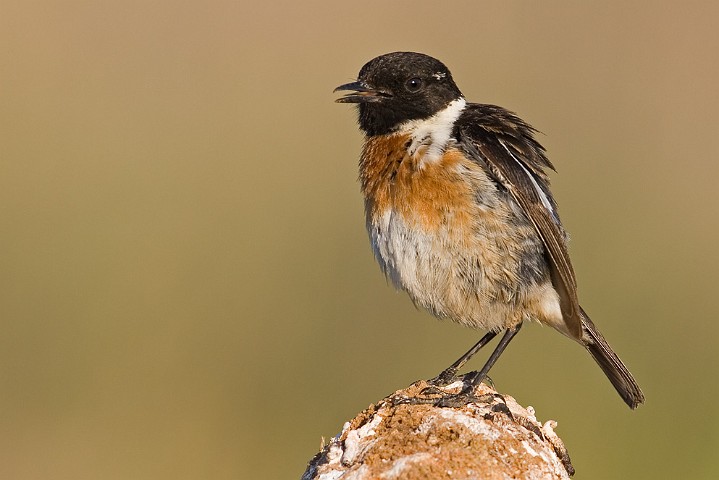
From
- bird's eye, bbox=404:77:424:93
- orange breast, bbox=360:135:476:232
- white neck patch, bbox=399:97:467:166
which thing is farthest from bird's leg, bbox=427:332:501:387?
bird's eye, bbox=404:77:424:93

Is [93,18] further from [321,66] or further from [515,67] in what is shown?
[515,67]

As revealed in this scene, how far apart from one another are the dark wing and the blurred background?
1.55 m

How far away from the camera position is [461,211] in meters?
5.59

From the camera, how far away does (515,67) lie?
1317 centimetres

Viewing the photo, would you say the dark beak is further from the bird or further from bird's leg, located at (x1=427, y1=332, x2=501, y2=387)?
bird's leg, located at (x1=427, y1=332, x2=501, y2=387)

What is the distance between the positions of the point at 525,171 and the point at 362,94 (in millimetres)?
989

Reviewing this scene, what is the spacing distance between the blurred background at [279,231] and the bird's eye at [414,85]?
42.7 inches

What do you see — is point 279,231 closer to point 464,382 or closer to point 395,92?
point 395,92

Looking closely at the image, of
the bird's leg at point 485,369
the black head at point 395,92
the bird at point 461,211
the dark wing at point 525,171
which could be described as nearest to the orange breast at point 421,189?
the bird at point 461,211

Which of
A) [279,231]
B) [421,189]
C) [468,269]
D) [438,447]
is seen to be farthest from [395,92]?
[279,231]

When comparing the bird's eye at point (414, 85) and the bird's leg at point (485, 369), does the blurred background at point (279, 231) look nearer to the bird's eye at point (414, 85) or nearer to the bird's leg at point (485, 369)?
the bird's eye at point (414, 85)

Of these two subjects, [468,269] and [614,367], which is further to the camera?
[614,367]

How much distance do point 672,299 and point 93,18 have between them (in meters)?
7.88

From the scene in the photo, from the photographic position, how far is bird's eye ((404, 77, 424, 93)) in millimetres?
6227
